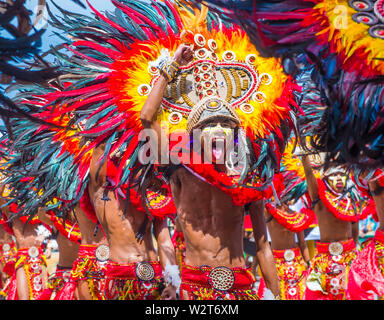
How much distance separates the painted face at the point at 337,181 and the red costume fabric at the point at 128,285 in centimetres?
234

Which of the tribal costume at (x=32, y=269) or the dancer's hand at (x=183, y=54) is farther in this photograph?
the tribal costume at (x=32, y=269)

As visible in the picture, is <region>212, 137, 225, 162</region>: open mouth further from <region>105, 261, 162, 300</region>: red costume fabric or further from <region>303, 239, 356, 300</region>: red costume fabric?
<region>303, 239, 356, 300</region>: red costume fabric

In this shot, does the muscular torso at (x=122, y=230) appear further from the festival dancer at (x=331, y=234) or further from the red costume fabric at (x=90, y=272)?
the festival dancer at (x=331, y=234)

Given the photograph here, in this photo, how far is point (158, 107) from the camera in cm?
356

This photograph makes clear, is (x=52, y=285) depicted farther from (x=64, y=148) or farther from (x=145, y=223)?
(x=145, y=223)

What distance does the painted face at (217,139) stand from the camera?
3.51 m

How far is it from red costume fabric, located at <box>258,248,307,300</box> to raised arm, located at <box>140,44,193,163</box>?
3.38 m

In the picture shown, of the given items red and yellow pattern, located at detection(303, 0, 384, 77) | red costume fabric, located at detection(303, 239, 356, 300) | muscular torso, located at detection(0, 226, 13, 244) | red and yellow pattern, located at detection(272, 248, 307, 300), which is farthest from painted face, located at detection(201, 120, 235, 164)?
muscular torso, located at detection(0, 226, 13, 244)

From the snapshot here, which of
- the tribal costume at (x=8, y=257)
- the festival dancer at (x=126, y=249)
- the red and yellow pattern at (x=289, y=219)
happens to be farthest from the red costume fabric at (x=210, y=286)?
the tribal costume at (x=8, y=257)

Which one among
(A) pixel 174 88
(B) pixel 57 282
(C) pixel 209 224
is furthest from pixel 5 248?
(C) pixel 209 224

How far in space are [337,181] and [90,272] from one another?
8.87 feet

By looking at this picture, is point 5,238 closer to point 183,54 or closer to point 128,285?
point 128,285

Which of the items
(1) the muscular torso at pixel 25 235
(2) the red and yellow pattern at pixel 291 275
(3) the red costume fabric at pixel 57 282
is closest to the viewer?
(3) the red costume fabric at pixel 57 282
